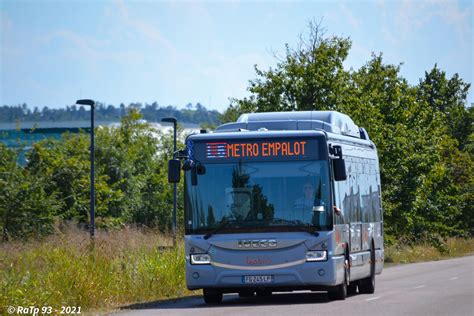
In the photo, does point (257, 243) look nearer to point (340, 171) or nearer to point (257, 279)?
point (257, 279)

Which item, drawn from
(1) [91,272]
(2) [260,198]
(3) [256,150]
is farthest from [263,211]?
(1) [91,272]

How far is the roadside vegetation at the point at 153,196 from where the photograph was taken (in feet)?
69.5

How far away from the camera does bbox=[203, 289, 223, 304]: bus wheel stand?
71.1 feet

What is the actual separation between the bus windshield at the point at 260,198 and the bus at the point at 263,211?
0.06 feet

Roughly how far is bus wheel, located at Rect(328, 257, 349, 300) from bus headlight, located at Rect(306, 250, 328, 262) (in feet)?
4.23

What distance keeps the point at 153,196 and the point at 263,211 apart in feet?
144

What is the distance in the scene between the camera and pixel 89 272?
839 inches

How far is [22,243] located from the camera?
73.5 ft

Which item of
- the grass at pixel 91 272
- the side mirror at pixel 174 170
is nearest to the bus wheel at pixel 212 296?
the grass at pixel 91 272

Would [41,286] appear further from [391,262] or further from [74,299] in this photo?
[391,262]

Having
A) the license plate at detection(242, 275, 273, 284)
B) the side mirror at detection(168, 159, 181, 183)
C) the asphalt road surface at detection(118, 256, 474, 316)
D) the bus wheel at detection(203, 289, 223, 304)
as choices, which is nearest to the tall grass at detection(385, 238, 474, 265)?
the asphalt road surface at detection(118, 256, 474, 316)

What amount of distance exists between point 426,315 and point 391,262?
29982 mm

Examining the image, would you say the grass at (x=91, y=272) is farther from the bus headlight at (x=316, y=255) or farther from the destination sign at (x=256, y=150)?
the bus headlight at (x=316, y=255)

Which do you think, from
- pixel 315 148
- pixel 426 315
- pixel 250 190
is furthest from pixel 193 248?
pixel 426 315
